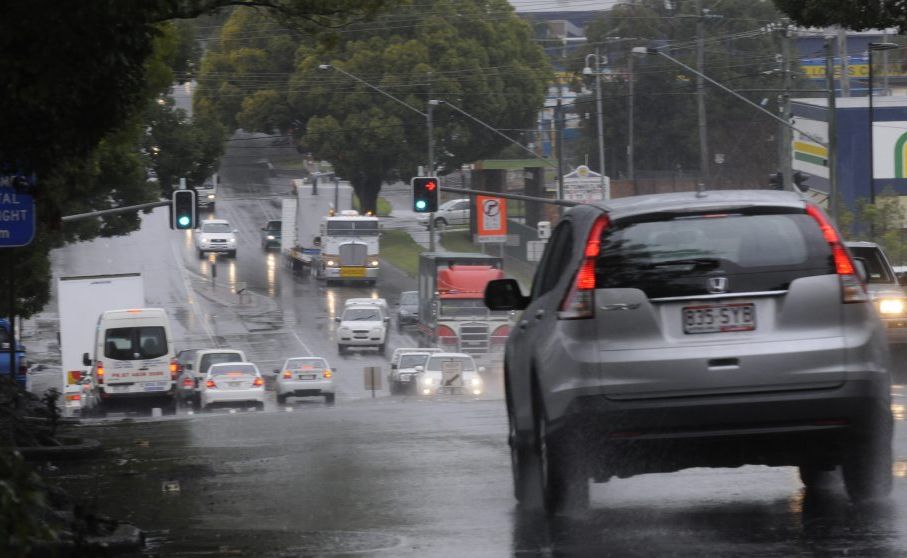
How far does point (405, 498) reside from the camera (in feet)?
35.0

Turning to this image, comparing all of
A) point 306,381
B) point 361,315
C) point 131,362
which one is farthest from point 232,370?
point 361,315

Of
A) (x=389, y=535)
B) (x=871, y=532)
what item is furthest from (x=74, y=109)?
(x=871, y=532)

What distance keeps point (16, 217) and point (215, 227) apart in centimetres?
6918

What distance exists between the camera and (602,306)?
341 inches

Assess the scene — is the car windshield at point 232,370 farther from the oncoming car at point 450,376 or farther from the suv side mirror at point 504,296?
the suv side mirror at point 504,296

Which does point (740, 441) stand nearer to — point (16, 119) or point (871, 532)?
point (871, 532)

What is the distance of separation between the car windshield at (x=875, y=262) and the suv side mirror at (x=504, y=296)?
16305 mm

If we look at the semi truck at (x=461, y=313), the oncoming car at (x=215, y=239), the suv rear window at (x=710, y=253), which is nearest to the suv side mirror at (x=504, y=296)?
the suv rear window at (x=710, y=253)

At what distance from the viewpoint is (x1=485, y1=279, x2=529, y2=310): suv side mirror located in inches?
440

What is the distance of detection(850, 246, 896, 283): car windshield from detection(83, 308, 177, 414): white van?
18.6m

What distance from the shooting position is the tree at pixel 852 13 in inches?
757

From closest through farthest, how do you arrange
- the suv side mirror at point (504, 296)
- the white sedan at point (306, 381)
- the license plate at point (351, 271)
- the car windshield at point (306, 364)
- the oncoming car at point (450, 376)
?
1. the suv side mirror at point (504, 296)
2. the oncoming car at point (450, 376)
3. the white sedan at point (306, 381)
4. the car windshield at point (306, 364)
5. the license plate at point (351, 271)

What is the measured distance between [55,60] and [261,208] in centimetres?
8755

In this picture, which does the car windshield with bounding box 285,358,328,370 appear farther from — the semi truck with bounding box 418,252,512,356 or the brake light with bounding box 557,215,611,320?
the brake light with bounding box 557,215,611,320
